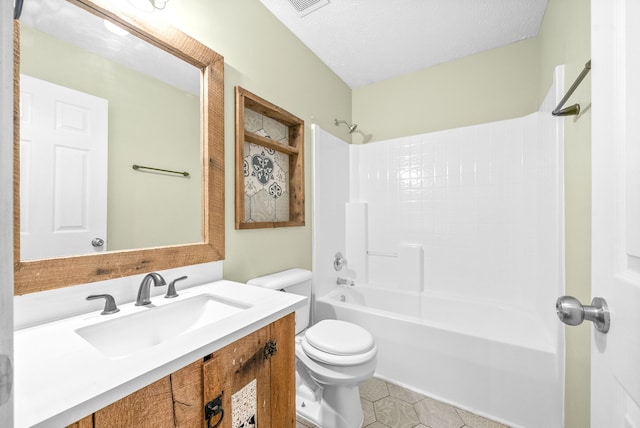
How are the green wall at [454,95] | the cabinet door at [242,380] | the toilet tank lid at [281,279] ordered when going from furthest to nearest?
the green wall at [454,95] → the toilet tank lid at [281,279] → the cabinet door at [242,380]

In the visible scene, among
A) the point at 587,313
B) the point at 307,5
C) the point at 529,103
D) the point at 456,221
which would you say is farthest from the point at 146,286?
the point at 529,103

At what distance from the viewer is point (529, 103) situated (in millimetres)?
1975

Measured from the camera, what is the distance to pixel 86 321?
83cm

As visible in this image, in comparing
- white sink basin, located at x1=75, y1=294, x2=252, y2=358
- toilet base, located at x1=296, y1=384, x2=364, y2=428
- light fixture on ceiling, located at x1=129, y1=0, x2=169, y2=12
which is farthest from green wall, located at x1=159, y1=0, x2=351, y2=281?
toilet base, located at x1=296, y1=384, x2=364, y2=428

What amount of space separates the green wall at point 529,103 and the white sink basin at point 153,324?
1473 millimetres

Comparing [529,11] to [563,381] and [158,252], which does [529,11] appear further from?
[158,252]

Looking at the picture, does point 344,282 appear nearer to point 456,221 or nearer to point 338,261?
point 338,261

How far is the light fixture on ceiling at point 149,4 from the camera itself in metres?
1.03

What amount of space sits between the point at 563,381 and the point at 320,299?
55.7 inches

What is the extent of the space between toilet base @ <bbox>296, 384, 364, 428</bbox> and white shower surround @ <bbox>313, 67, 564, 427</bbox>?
Result: 0.50 meters

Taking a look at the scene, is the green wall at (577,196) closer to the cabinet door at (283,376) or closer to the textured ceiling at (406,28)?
the textured ceiling at (406,28)

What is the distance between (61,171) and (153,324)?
604 mm

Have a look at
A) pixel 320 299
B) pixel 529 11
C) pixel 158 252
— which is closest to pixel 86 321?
pixel 158 252

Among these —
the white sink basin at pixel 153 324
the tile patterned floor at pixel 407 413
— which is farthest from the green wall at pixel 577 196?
the white sink basin at pixel 153 324
